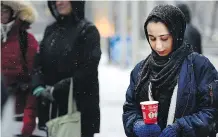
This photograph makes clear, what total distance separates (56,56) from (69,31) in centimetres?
22

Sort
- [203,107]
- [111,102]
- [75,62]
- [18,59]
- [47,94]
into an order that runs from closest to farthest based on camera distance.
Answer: [203,107], [75,62], [47,94], [18,59], [111,102]

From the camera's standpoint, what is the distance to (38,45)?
5.43m

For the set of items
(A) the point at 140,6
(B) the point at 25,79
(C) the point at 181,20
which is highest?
(A) the point at 140,6

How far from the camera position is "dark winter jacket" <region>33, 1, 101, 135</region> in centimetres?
477

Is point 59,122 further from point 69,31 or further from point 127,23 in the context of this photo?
point 127,23

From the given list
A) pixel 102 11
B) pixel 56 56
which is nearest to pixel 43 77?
pixel 56 56

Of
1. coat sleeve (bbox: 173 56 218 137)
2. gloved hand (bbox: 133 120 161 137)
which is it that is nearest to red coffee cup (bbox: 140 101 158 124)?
gloved hand (bbox: 133 120 161 137)

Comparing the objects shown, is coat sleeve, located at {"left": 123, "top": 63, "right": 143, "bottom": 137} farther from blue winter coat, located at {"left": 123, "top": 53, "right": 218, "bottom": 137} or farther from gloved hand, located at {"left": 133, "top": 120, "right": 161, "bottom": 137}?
blue winter coat, located at {"left": 123, "top": 53, "right": 218, "bottom": 137}

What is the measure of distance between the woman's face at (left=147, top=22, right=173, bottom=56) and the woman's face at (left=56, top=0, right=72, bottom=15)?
180cm

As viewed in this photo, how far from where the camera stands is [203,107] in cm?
312

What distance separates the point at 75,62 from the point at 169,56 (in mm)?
1746

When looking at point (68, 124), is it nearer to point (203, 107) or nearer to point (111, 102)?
point (203, 107)

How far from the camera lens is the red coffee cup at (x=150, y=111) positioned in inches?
116

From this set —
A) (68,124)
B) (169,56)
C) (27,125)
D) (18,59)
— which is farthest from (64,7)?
(169,56)
